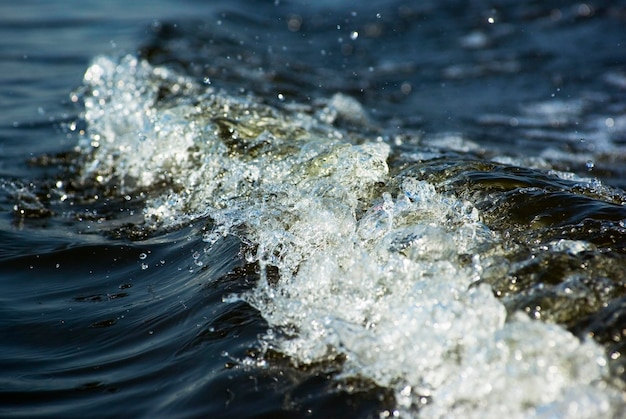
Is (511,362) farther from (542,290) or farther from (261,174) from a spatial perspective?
(261,174)

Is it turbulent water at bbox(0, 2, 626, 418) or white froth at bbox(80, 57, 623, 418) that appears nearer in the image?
white froth at bbox(80, 57, 623, 418)

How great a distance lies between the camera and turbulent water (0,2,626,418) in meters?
2.54

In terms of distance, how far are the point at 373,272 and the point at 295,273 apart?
1.24 ft

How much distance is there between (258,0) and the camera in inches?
524

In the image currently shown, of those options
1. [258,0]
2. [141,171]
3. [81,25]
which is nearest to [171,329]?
[141,171]

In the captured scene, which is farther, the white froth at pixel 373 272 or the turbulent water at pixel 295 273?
the turbulent water at pixel 295 273

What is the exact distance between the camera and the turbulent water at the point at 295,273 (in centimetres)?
254

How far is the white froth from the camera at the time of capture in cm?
242

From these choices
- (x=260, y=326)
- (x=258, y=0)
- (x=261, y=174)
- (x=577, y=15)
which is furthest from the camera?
(x=258, y=0)

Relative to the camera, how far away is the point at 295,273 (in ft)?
10.6

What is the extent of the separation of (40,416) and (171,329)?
63 centimetres

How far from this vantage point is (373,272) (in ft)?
9.91

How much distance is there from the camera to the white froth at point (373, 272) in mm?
2418

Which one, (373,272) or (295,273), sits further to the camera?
(295,273)
